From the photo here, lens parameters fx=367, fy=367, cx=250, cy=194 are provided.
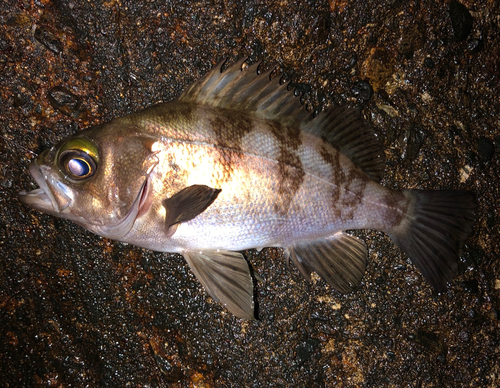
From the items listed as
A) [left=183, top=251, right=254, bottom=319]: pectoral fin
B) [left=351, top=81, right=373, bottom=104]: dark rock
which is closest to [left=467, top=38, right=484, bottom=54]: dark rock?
[left=351, top=81, right=373, bottom=104]: dark rock

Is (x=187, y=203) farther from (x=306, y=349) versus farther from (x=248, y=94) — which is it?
(x=306, y=349)

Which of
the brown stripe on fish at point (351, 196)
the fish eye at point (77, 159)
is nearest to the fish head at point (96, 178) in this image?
the fish eye at point (77, 159)

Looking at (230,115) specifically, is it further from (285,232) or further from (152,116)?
(285,232)

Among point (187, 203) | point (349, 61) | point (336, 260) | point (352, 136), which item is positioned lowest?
point (187, 203)

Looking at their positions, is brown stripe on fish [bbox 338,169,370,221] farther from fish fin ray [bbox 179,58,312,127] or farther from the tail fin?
fish fin ray [bbox 179,58,312,127]

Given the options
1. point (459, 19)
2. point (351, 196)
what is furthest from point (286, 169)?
point (459, 19)

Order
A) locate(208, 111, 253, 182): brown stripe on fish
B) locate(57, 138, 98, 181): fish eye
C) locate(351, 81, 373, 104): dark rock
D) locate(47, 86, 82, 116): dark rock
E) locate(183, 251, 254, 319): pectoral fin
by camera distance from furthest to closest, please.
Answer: locate(351, 81, 373, 104): dark rock < locate(47, 86, 82, 116): dark rock < locate(183, 251, 254, 319): pectoral fin < locate(208, 111, 253, 182): brown stripe on fish < locate(57, 138, 98, 181): fish eye
